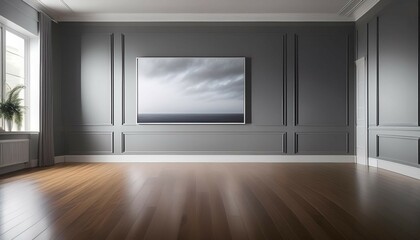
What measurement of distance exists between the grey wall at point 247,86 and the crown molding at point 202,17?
0.12 meters

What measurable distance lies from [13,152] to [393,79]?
6401 mm

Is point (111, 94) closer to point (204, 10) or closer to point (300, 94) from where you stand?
point (204, 10)

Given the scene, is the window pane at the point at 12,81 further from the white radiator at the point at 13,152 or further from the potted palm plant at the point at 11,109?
the white radiator at the point at 13,152

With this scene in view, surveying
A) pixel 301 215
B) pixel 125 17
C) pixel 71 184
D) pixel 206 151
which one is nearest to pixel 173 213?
pixel 301 215

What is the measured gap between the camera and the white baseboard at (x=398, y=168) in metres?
4.92

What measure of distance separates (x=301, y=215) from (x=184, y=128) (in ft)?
14.6

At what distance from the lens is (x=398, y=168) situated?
536 centimetres

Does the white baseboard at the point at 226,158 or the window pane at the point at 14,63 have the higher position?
the window pane at the point at 14,63

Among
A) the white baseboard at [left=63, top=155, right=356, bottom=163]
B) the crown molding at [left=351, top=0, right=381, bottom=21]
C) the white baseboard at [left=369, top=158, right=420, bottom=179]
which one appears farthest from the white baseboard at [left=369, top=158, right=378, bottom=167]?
the crown molding at [left=351, top=0, right=381, bottom=21]

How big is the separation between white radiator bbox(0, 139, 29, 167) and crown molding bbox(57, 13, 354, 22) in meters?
2.84

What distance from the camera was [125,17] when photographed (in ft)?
22.9

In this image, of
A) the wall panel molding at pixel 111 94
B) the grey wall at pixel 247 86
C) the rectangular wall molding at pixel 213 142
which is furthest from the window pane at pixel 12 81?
the rectangular wall molding at pixel 213 142

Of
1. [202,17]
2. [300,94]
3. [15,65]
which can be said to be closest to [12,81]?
[15,65]

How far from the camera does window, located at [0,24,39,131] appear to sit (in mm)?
5996
